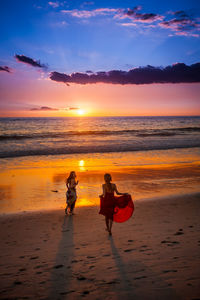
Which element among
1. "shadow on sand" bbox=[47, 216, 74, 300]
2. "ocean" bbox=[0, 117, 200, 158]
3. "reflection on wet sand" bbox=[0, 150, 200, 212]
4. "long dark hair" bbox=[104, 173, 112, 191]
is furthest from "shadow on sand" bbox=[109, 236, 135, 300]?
"ocean" bbox=[0, 117, 200, 158]

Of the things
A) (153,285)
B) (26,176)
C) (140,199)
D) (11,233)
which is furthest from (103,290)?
(26,176)

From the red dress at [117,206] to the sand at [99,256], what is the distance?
53cm

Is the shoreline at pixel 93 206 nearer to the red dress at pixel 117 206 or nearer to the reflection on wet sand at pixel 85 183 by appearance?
the reflection on wet sand at pixel 85 183

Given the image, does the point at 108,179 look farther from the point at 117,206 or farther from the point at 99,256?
the point at 99,256

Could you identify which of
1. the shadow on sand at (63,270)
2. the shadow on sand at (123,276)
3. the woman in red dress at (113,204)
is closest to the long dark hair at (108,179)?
the woman in red dress at (113,204)

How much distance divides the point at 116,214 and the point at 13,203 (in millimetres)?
5352

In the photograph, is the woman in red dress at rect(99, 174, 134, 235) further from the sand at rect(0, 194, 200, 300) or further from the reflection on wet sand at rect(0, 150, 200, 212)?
the reflection on wet sand at rect(0, 150, 200, 212)

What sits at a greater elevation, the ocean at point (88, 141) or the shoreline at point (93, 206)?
the ocean at point (88, 141)

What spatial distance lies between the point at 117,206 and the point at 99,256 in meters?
1.67

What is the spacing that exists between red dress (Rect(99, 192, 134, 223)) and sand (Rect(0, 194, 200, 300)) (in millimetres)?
535

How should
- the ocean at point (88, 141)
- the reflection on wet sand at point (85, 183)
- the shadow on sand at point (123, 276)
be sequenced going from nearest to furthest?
1. the shadow on sand at point (123, 276)
2. the reflection on wet sand at point (85, 183)
3. the ocean at point (88, 141)

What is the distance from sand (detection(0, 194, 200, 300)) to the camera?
4207 millimetres

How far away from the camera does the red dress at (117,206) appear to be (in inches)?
266

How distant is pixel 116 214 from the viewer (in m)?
6.86
